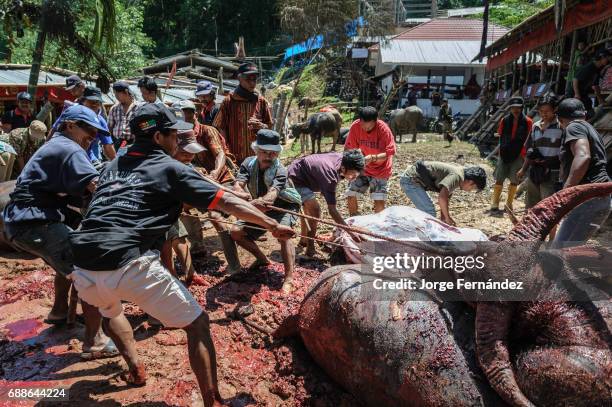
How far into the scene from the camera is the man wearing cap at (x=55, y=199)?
3248mm

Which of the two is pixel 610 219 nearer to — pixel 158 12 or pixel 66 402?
pixel 66 402

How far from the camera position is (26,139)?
260 inches

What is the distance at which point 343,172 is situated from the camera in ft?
15.9

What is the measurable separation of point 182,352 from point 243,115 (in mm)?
3231

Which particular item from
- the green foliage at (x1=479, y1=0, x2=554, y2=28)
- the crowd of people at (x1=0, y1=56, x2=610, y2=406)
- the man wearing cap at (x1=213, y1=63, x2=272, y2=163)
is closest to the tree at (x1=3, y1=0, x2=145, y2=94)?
the crowd of people at (x1=0, y1=56, x2=610, y2=406)

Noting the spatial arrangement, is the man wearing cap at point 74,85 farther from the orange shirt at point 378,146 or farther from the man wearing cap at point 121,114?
the orange shirt at point 378,146

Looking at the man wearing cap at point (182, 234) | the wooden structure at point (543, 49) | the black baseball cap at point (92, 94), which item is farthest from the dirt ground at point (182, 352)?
the wooden structure at point (543, 49)

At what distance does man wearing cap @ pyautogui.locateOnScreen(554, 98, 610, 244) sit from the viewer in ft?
13.6

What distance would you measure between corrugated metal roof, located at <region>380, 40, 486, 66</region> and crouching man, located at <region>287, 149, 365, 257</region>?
17.7m

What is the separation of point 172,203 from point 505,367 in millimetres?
1974

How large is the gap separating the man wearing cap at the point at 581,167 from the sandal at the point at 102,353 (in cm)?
389

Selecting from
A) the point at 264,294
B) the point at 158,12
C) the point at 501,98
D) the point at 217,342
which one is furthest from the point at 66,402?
the point at 158,12

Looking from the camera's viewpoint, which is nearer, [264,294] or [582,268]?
[582,268]

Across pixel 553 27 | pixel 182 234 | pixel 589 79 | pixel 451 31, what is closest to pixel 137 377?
pixel 182 234
